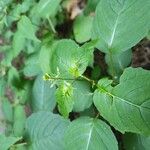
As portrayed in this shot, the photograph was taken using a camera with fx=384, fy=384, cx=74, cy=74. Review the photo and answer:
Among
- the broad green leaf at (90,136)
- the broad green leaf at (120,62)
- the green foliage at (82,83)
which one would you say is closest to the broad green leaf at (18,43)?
the green foliage at (82,83)

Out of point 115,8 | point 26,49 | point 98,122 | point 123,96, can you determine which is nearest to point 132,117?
point 123,96

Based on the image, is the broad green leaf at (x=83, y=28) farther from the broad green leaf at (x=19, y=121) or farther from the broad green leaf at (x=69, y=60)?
the broad green leaf at (x=69, y=60)

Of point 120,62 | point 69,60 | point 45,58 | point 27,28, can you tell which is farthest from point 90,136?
point 27,28

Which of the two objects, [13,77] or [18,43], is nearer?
[18,43]

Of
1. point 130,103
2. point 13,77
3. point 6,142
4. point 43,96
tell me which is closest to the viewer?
point 130,103

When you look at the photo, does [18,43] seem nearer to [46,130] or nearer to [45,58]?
[45,58]

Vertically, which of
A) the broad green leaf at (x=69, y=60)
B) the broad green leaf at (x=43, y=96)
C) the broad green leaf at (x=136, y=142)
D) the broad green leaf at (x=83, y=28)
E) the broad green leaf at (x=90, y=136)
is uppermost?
the broad green leaf at (x=83, y=28)

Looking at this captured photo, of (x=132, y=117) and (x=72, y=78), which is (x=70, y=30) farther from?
(x=132, y=117)
